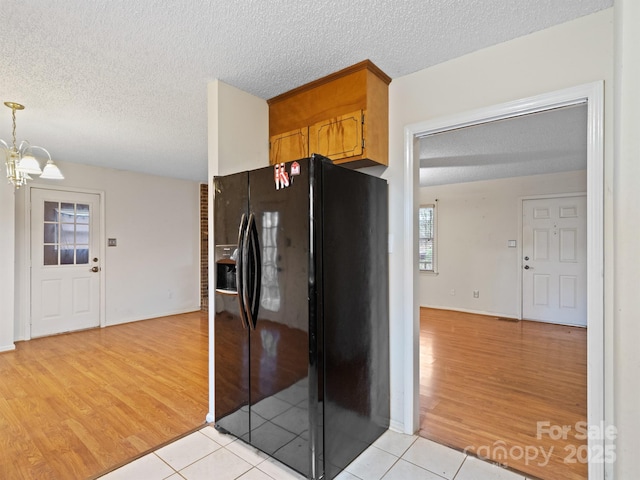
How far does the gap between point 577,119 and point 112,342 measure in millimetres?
5708

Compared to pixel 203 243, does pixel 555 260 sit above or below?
below

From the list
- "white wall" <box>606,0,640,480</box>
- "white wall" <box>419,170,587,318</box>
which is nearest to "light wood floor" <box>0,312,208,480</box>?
"white wall" <box>606,0,640,480</box>

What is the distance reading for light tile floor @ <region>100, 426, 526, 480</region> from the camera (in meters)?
1.83

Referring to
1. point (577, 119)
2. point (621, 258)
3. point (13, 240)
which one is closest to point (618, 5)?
Answer: point (621, 258)

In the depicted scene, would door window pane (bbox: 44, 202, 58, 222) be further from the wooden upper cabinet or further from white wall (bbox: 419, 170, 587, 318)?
white wall (bbox: 419, 170, 587, 318)

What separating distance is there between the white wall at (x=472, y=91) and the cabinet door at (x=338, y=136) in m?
0.30

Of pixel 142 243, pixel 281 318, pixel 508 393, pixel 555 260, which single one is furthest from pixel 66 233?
pixel 555 260

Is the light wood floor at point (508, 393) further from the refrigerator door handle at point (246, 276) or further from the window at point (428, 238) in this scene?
the window at point (428, 238)

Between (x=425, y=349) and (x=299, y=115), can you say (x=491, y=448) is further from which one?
(x=299, y=115)

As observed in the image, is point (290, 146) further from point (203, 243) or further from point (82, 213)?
point (203, 243)

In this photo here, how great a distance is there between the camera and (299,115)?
2.51 m

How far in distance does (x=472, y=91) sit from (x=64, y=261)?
5401mm

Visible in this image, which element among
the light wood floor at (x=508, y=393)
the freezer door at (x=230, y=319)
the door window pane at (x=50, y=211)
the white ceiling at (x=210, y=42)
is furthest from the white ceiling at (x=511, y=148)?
the door window pane at (x=50, y=211)

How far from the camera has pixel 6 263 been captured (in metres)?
3.98
